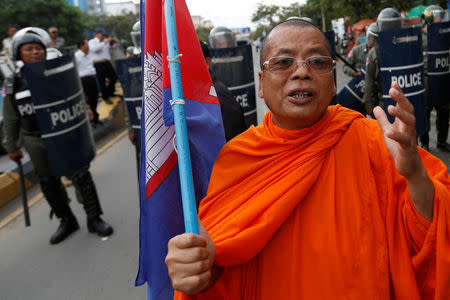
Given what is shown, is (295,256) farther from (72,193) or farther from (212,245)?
(72,193)

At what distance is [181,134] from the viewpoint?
131cm

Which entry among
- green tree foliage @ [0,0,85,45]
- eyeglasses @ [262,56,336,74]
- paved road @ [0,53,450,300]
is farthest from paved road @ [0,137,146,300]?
green tree foliage @ [0,0,85,45]

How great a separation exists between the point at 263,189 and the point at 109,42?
1258 centimetres

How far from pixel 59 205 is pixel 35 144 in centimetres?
74

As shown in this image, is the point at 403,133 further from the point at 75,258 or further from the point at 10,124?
the point at 10,124

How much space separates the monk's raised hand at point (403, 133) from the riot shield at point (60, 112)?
125 inches

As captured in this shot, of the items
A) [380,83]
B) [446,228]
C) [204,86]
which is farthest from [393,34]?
[446,228]

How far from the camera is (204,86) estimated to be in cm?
175

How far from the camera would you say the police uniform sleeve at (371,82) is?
4.55 metres

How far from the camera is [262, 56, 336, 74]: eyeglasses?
4.71 feet

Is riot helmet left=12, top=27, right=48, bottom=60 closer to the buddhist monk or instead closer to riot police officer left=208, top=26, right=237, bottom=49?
riot police officer left=208, top=26, right=237, bottom=49

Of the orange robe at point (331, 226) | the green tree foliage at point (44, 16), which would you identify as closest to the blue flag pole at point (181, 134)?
the orange robe at point (331, 226)

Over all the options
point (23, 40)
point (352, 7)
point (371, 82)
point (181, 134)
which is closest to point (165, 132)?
point (181, 134)

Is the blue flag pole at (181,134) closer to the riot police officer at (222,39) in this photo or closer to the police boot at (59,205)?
the police boot at (59,205)
